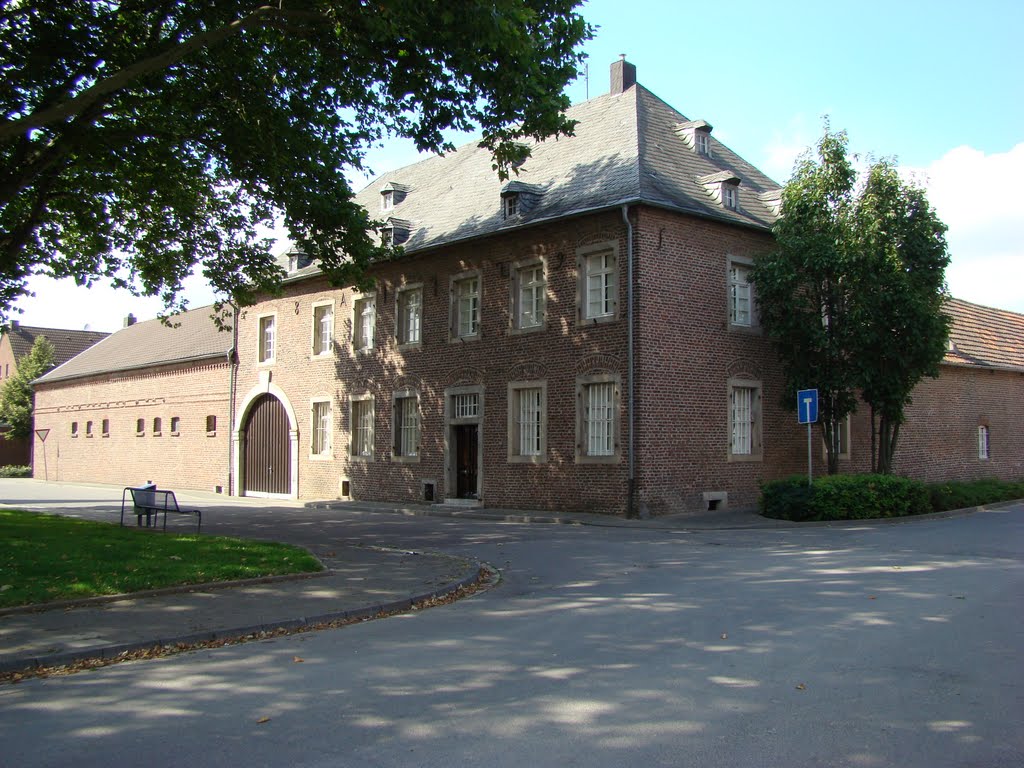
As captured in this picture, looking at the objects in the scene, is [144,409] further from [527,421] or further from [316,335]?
[527,421]

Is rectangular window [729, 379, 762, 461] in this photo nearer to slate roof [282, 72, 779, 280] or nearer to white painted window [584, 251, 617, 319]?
white painted window [584, 251, 617, 319]

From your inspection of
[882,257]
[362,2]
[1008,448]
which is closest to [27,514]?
[362,2]

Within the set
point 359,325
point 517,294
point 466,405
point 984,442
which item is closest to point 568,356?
point 517,294

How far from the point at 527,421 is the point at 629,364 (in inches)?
147

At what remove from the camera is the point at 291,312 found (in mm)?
30766

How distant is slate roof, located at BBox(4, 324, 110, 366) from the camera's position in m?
65.4

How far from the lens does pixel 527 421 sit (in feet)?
73.7

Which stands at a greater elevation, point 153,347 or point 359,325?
point 153,347

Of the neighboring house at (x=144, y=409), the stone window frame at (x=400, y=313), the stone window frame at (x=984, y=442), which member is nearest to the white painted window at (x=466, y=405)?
the stone window frame at (x=400, y=313)

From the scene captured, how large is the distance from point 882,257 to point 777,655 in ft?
52.8

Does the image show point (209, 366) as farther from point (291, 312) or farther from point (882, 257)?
point (882, 257)

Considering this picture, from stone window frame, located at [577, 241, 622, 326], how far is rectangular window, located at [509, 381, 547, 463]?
2.03 m

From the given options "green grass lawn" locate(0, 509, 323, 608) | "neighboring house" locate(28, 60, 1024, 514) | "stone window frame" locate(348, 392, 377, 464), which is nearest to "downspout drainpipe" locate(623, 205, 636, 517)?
"neighboring house" locate(28, 60, 1024, 514)

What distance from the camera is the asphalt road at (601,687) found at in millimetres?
4805
